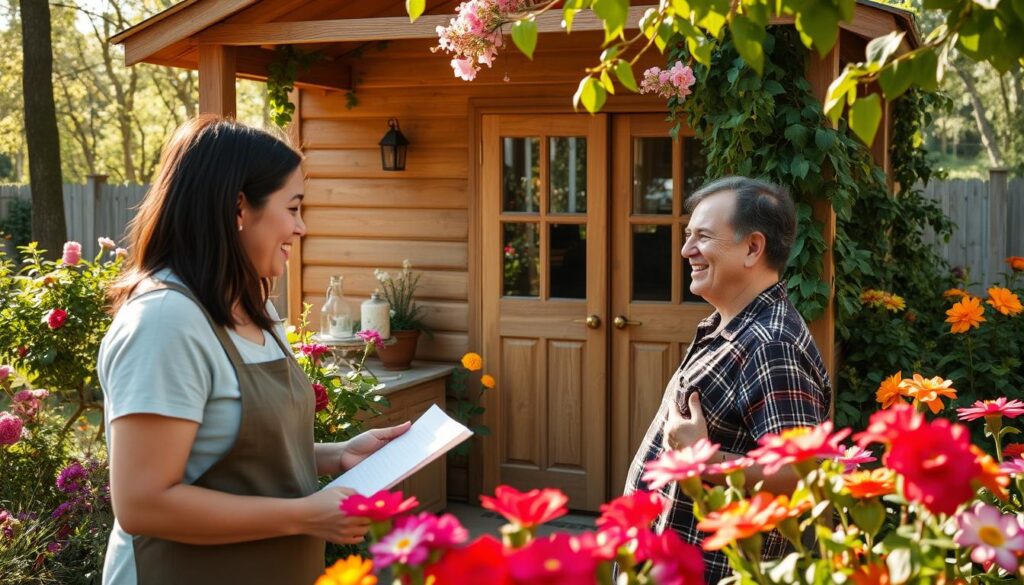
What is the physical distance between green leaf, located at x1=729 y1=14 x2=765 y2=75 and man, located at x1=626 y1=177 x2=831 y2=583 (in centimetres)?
96

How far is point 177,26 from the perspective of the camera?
5.16 m

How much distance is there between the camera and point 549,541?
3.36ft

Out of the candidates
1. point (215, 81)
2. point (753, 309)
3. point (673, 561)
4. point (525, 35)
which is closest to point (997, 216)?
point (215, 81)

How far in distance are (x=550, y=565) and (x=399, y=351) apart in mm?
5165

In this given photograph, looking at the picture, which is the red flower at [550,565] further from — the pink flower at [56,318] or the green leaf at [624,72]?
the pink flower at [56,318]

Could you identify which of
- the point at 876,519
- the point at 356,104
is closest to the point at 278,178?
the point at 876,519

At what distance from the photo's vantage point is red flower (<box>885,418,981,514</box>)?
42.8 inches

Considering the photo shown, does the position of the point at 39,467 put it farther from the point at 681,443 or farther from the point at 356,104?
the point at 681,443

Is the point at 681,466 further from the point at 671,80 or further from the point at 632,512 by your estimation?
the point at 671,80

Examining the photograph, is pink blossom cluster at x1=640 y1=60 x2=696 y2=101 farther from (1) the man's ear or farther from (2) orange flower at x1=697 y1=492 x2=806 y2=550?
(2) orange flower at x1=697 y1=492 x2=806 y2=550

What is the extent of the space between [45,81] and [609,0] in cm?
873

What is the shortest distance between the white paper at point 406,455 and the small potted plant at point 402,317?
386 centimetres

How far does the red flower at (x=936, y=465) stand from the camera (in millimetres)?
1086

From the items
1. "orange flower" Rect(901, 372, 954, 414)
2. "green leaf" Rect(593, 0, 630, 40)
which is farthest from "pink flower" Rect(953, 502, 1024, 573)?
"orange flower" Rect(901, 372, 954, 414)
